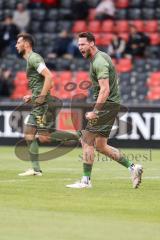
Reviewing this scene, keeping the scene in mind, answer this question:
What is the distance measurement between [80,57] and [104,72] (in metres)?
13.3

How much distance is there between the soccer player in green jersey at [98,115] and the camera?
12.5 metres

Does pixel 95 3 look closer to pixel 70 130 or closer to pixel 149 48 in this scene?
pixel 149 48

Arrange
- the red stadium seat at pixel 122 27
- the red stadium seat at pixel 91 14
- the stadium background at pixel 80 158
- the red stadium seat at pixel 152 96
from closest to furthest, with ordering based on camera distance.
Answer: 1. the stadium background at pixel 80 158
2. the red stadium seat at pixel 152 96
3. the red stadium seat at pixel 122 27
4. the red stadium seat at pixel 91 14

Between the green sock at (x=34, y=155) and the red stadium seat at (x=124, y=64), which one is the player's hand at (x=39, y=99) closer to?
the green sock at (x=34, y=155)

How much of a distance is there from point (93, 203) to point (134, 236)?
2.42 metres

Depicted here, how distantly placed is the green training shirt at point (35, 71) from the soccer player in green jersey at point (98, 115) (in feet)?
5.89

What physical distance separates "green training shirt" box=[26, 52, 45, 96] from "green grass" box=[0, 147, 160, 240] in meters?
1.44

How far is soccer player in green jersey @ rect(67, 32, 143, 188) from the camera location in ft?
40.9

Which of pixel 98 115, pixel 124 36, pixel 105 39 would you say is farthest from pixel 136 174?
pixel 105 39

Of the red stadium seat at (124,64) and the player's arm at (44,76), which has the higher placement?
the player's arm at (44,76)

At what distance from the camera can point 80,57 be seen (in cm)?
2553

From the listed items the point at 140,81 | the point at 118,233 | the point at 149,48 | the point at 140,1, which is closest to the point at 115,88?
the point at 118,233

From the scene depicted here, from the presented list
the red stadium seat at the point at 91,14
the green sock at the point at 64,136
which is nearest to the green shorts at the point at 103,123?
the green sock at the point at 64,136

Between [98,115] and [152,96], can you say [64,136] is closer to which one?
[152,96]
